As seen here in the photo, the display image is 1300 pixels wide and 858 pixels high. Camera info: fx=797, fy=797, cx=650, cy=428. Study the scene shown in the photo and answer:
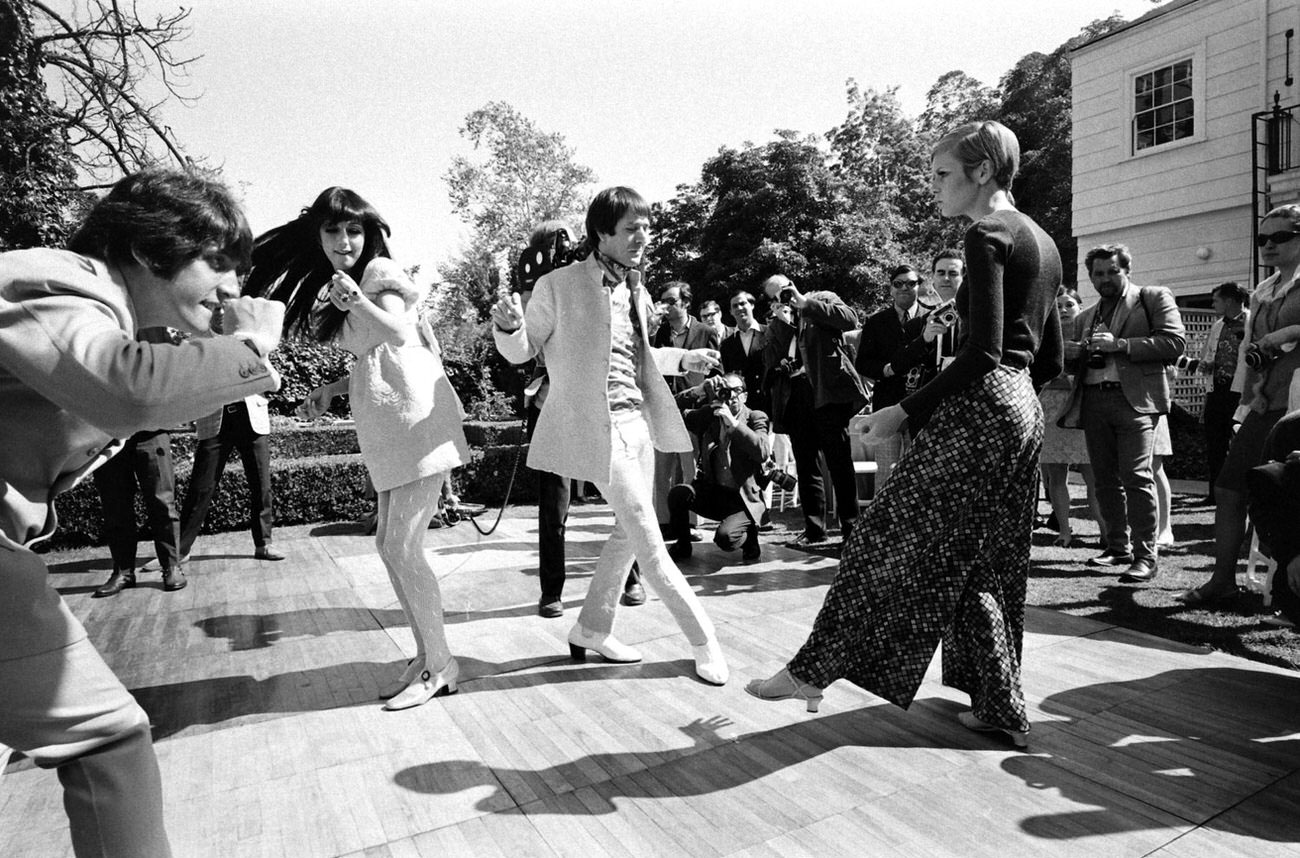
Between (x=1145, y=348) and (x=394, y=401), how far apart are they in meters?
4.56

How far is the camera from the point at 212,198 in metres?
1.59

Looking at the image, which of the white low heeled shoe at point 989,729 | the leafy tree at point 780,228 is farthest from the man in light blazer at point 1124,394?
the leafy tree at point 780,228

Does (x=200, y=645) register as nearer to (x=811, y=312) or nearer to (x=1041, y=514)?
(x=811, y=312)

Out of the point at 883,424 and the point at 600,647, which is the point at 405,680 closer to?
the point at 600,647

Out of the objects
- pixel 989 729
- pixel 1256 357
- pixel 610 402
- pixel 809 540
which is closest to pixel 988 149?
Answer: pixel 610 402

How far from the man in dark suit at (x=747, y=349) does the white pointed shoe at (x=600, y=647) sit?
→ 13.1 ft

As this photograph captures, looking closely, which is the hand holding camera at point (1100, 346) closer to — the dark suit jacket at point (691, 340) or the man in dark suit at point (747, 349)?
the man in dark suit at point (747, 349)

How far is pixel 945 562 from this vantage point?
2.62 meters

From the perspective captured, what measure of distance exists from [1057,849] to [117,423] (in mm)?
2381

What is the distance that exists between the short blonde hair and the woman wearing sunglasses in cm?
251

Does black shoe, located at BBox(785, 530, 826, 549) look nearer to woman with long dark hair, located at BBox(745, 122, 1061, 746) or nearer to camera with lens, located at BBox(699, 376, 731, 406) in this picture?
camera with lens, located at BBox(699, 376, 731, 406)

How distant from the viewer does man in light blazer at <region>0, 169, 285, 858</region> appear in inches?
51.3

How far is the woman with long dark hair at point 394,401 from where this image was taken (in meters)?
3.14

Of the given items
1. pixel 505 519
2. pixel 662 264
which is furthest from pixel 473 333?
pixel 505 519
